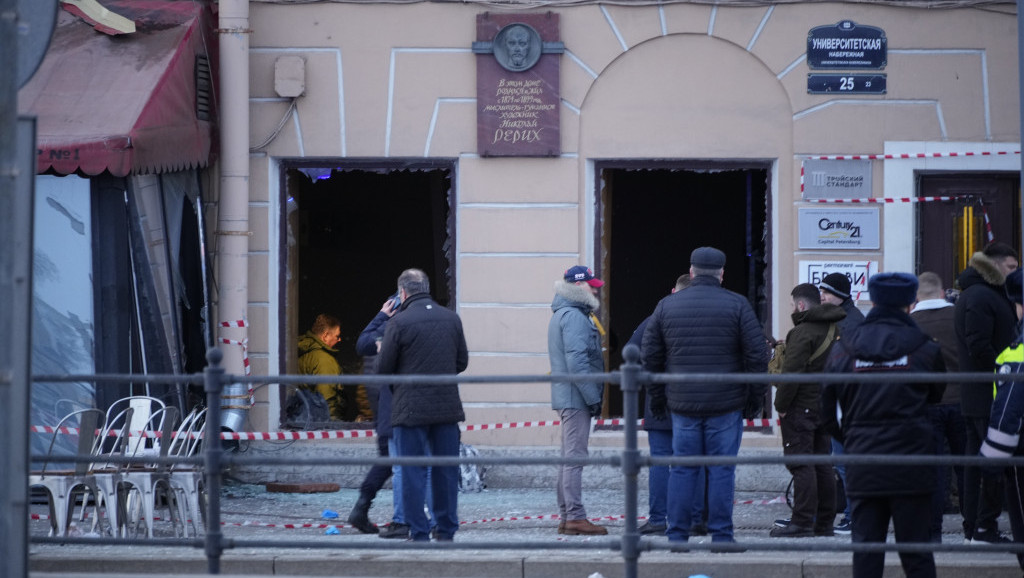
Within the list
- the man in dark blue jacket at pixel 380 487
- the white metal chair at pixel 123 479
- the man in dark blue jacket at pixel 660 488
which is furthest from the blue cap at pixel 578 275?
the white metal chair at pixel 123 479

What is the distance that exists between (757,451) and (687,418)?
309 cm

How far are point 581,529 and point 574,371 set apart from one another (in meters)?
1.00

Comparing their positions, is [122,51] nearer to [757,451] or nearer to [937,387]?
[757,451]

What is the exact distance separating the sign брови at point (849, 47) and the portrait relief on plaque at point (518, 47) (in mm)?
2218

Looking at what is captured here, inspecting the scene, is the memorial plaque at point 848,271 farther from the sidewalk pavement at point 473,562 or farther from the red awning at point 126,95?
the red awning at point 126,95

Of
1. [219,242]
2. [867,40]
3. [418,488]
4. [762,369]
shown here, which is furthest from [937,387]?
[219,242]

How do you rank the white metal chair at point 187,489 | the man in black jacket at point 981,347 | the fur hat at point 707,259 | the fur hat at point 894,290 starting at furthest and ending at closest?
the white metal chair at point 187,489
the man in black jacket at point 981,347
the fur hat at point 707,259
the fur hat at point 894,290

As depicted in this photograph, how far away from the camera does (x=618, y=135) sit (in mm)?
10547

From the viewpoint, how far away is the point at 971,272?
7.86 m

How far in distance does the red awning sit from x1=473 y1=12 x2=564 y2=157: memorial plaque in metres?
2.21

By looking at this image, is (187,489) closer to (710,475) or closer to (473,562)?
(473,562)

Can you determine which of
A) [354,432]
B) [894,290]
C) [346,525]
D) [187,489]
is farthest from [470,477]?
[894,290]

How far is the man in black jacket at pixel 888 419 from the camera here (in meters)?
5.62

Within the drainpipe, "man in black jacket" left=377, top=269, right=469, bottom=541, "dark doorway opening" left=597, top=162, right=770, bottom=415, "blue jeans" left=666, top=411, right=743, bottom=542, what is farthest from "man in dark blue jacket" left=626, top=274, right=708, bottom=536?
"dark doorway opening" left=597, top=162, right=770, bottom=415
